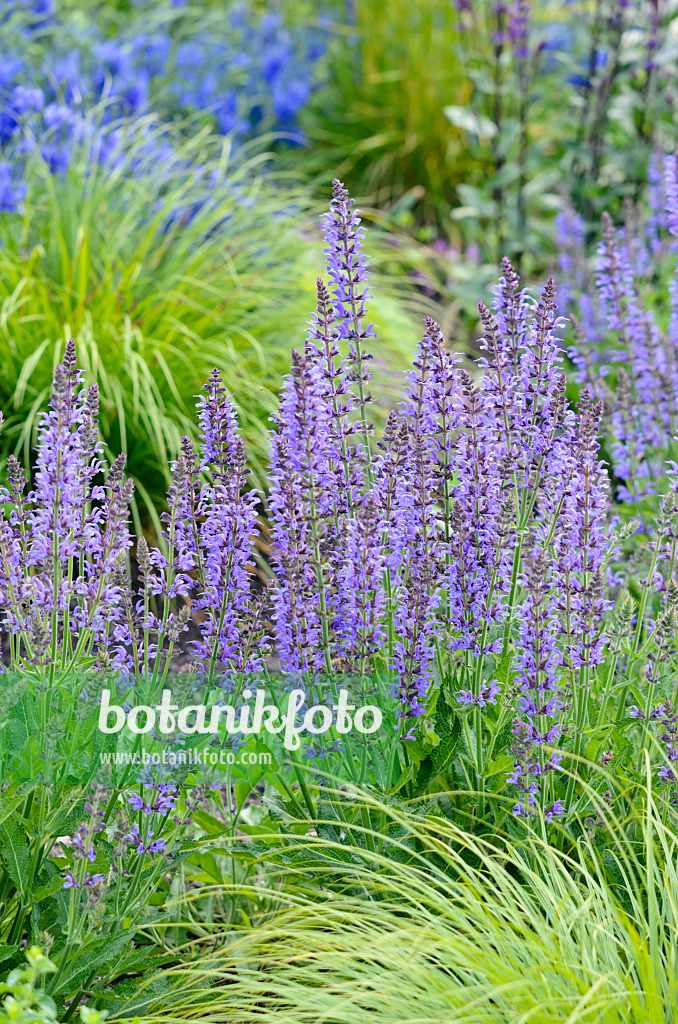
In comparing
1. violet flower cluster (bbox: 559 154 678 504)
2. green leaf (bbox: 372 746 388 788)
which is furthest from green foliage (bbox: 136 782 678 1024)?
violet flower cluster (bbox: 559 154 678 504)

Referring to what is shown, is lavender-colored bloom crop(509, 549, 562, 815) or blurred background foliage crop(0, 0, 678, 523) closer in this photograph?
lavender-colored bloom crop(509, 549, 562, 815)

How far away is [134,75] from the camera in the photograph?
6926mm

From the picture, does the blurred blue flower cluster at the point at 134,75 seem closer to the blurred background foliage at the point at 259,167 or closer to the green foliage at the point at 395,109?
the blurred background foliage at the point at 259,167

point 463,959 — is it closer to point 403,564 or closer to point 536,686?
point 536,686

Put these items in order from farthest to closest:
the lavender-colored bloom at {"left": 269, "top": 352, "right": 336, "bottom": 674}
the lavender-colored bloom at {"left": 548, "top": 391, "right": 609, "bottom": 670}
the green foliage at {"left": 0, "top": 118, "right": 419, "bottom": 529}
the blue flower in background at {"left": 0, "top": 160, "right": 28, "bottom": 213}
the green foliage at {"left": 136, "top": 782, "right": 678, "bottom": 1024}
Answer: the blue flower in background at {"left": 0, "top": 160, "right": 28, "bottom": 213} → the green foliage at {"left": 0, "top": 118, "right": 419, "bottom": 529} → the lavender-colored bloom at {"left": 548, "top": 391, "right": 609, "bottom": 670} → the lavender-colored bloom at {"left": 269, "top": 352, "right": 336, "bottom": 674} → the green foliage at {"left": 136, "top": 782, "right": 678, "bottom": 1024}

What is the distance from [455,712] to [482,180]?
618cm

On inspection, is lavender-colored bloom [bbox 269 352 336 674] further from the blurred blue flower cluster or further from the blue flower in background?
the blurred blue flower cluster

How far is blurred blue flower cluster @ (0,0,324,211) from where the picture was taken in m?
5.42

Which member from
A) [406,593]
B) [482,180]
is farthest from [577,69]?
[406,593]

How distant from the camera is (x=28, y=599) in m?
2.28

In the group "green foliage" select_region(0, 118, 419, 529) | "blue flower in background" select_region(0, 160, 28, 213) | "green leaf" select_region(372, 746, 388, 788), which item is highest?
"blue flower in background" select_region(0, 160, 28, 213)

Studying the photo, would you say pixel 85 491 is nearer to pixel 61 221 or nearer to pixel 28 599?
pixel 28 599

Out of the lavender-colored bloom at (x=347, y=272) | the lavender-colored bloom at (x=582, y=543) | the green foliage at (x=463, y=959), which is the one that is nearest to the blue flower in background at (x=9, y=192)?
the lavender-colored bloom at (x=347, y=272)

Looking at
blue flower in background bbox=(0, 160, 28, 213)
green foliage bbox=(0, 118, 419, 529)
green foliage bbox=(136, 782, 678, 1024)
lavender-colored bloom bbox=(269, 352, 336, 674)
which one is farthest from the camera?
blue flower in background bbox=(0, 160, 28, 213)
